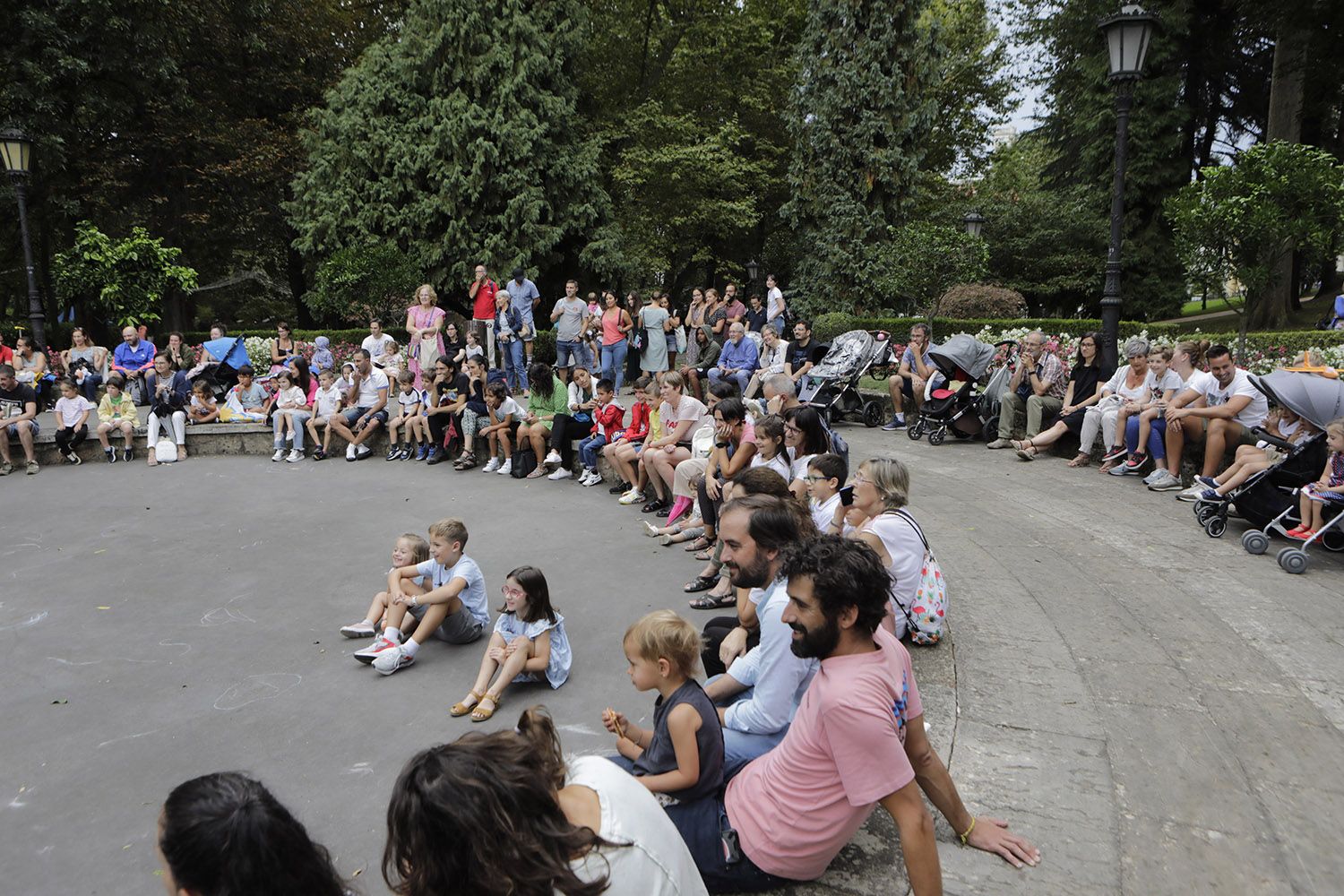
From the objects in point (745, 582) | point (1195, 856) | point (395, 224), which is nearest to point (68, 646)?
point (745, 582)

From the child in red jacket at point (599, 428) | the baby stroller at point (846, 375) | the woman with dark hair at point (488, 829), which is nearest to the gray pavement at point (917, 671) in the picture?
the child in red jacket at point (599, 428)

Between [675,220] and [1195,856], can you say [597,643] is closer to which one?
[1195,856]

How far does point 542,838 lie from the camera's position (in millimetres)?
1704

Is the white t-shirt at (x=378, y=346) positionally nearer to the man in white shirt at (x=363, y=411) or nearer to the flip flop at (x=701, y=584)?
the man in white shirt at (x=363, y=411)

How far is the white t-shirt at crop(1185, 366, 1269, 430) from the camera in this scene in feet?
24.9

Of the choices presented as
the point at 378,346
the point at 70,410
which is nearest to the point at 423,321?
the point at 378,346

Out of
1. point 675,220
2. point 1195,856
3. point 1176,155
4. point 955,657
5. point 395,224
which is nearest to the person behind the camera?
point 1195,856

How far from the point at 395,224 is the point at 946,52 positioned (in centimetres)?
1442

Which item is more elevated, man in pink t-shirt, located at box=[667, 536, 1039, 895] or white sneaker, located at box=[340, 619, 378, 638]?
man in pink t-shirt, located at box=[667, 536, 1039, 895]

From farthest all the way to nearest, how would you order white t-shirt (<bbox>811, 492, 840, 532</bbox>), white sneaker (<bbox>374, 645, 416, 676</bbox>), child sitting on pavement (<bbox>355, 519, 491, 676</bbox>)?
1. child sitting on pavement (<bbox>355, 519, 491, 676</bbox>)
2. white t-shirt (<bbox>811, 492, 840, 532</bbox>)
3. white sneaker (<bbox>374, 645, 416, 676</bbox>)

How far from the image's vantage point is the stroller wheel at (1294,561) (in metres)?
5.77

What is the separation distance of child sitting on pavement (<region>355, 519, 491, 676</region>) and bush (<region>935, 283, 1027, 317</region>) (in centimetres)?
1672

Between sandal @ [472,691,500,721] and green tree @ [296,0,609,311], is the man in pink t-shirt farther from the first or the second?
green tree @ [296,0,609,311]

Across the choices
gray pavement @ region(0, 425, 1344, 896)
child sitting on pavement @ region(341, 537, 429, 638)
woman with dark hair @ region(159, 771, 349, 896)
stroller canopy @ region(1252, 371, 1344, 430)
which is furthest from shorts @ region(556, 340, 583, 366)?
woman with dark hair @ region(159, 771, 349, 896)
